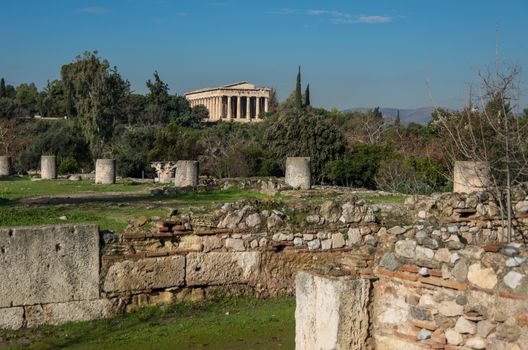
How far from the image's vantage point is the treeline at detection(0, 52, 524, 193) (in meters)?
31.2

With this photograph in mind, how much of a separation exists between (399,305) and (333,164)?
27678mm

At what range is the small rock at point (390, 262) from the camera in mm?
5922

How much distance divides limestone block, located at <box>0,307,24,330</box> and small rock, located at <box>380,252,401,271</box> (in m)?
5.02

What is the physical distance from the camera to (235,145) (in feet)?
138

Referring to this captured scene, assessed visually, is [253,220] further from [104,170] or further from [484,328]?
[104,170]

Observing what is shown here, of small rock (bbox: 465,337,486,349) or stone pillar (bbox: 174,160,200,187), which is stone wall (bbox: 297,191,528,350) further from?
stone pillar (bbox: 174,160,200,187)

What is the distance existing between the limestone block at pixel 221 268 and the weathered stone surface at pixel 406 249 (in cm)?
427

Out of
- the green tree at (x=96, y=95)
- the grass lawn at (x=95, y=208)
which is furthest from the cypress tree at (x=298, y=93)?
the grass lawn at (x=95, y=208)

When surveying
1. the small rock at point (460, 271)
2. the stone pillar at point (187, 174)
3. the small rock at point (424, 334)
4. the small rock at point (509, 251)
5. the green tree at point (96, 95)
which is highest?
the green tree at point (96, 95)

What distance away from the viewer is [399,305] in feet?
19.2

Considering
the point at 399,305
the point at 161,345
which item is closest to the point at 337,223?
the point at 161,345

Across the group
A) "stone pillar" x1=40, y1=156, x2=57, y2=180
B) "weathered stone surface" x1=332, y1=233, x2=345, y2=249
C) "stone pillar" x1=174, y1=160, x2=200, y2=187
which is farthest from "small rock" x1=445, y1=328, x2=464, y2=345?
"stone pillar" x1=40, y1=156, x2=57, y2=180

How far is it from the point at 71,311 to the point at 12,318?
711mm

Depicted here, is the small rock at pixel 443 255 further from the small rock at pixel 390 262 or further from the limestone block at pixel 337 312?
the limestone block at pixel 337 312
